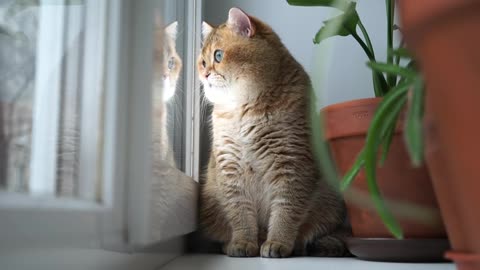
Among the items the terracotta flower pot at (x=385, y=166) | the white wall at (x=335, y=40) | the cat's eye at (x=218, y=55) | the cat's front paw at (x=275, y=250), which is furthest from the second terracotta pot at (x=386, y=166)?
the white wall at (x=335, y=40)

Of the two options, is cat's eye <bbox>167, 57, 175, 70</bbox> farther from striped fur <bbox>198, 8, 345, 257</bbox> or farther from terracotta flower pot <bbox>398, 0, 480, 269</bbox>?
terracotta flower pot <bbox>398, 0, 480, 269</bbox>

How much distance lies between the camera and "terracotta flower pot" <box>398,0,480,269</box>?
1.16 ft

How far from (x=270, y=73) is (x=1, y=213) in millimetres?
1169

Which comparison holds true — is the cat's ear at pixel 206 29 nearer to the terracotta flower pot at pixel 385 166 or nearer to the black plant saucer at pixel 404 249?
the terracotta flower pot at pixel 385 166

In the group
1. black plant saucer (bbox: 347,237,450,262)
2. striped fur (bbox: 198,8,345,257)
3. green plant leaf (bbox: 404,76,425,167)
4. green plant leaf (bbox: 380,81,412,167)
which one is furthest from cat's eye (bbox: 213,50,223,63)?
green plant leaf (bbox: 404,76,425,167)

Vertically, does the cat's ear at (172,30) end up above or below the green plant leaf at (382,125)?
above

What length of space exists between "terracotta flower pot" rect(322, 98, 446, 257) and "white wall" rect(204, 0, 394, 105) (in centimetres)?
60

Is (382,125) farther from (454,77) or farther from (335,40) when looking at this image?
(335,40)

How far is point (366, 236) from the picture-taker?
1.28 meters

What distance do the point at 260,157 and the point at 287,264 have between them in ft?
1.16

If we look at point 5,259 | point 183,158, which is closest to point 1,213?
point 5,259

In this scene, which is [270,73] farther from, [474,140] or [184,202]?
[474,140]

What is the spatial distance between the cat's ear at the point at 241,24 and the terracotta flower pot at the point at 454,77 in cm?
126

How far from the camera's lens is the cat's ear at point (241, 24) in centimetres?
165
